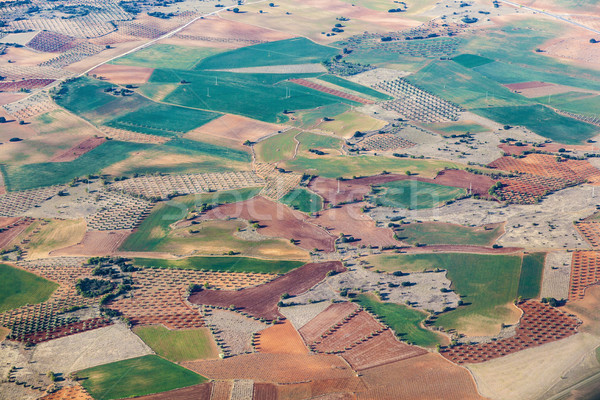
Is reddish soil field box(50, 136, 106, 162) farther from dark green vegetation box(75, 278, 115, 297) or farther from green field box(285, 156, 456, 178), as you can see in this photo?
dark green vegetation box(75, 278, 115, 297)

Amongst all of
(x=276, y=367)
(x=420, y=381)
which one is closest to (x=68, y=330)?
(x=276, y=367)

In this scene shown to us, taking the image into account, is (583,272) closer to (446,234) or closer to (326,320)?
(446,234)

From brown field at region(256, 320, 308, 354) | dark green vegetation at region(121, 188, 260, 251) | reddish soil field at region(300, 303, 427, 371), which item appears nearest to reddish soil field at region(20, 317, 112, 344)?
dark green vegetation at region(121, 188, 260, 251)

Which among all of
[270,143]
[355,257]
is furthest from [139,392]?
[270,143]

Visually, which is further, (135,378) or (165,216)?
(165,216)

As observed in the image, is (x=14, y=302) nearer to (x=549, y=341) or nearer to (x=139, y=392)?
(x=139, y=392)
